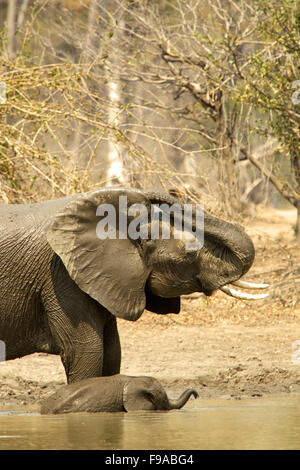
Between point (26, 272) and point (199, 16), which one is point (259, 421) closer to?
point (26, 272)

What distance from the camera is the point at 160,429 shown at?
5.75m

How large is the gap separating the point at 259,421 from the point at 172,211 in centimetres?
151

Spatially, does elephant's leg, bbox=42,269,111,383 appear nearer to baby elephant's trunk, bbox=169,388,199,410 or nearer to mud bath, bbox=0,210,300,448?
baby elephant's trunk, bbox=169,388,199,410

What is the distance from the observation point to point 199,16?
1609 centimetres

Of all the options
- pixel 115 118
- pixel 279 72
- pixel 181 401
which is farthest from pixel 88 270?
pixel 279 72

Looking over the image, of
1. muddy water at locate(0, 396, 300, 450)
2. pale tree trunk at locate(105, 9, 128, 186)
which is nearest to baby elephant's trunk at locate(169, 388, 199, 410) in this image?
muddy water at locate(0, 396, 300, 450)

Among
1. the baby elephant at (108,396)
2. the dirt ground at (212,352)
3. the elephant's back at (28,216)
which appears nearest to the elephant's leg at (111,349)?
the baby elephant at (108,396)

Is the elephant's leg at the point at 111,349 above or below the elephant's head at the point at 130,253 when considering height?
below

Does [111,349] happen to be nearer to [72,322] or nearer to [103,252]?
[72,322]

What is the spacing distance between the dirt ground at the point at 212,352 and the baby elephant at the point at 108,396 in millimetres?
1342

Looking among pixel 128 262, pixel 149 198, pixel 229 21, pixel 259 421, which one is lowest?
pixel 259 421

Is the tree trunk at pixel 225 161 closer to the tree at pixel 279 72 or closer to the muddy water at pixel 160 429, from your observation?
the tree at pixel 279 72

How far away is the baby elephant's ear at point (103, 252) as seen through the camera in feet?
19.7
